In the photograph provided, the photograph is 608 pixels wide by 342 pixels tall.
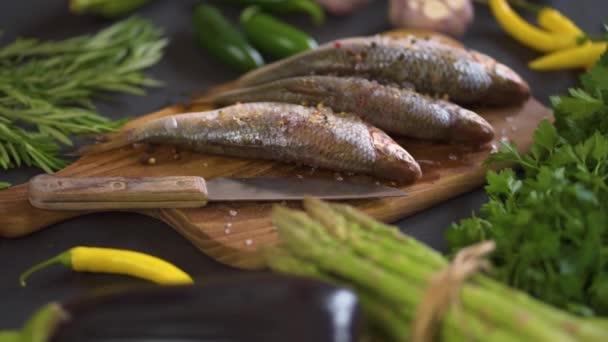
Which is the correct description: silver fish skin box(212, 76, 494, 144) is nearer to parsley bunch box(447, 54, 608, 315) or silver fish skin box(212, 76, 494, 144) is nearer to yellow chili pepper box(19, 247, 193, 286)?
parsley bunch box(447, 54, 608, 315)

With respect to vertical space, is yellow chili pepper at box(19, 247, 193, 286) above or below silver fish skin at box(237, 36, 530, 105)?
below

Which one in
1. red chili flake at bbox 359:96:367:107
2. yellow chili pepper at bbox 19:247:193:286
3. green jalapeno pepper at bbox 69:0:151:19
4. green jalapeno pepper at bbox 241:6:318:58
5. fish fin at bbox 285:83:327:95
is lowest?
yellow chili pepper at bbox 19:247:193:286

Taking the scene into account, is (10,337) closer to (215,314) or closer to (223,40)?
(215,314)

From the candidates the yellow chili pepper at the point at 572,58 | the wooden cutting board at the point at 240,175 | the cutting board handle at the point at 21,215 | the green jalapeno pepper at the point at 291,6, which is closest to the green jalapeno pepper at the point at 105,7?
the green jalapeno pepper at the point at 291,6

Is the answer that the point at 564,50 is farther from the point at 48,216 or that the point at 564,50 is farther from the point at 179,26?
the point at 48,216

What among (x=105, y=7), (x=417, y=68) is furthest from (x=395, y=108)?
(x=105, y=7)

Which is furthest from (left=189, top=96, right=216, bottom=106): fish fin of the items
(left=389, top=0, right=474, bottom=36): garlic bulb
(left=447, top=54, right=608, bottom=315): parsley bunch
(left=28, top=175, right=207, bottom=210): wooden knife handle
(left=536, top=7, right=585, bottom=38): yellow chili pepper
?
(left=536, top=7, right=585, bottom=38): yellow chili pepper

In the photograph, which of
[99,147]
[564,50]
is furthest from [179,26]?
[564,50]

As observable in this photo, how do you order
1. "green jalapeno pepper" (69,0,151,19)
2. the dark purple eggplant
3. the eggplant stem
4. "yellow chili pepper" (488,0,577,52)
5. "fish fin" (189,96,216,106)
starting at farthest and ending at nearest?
"green jalapeno pepper" (69,0,151,19) < "yellow chili pepper" (488,0,577,52) < "fish fin" (189,96,216,106) < the eggplant stem < the dark purple eggplant
